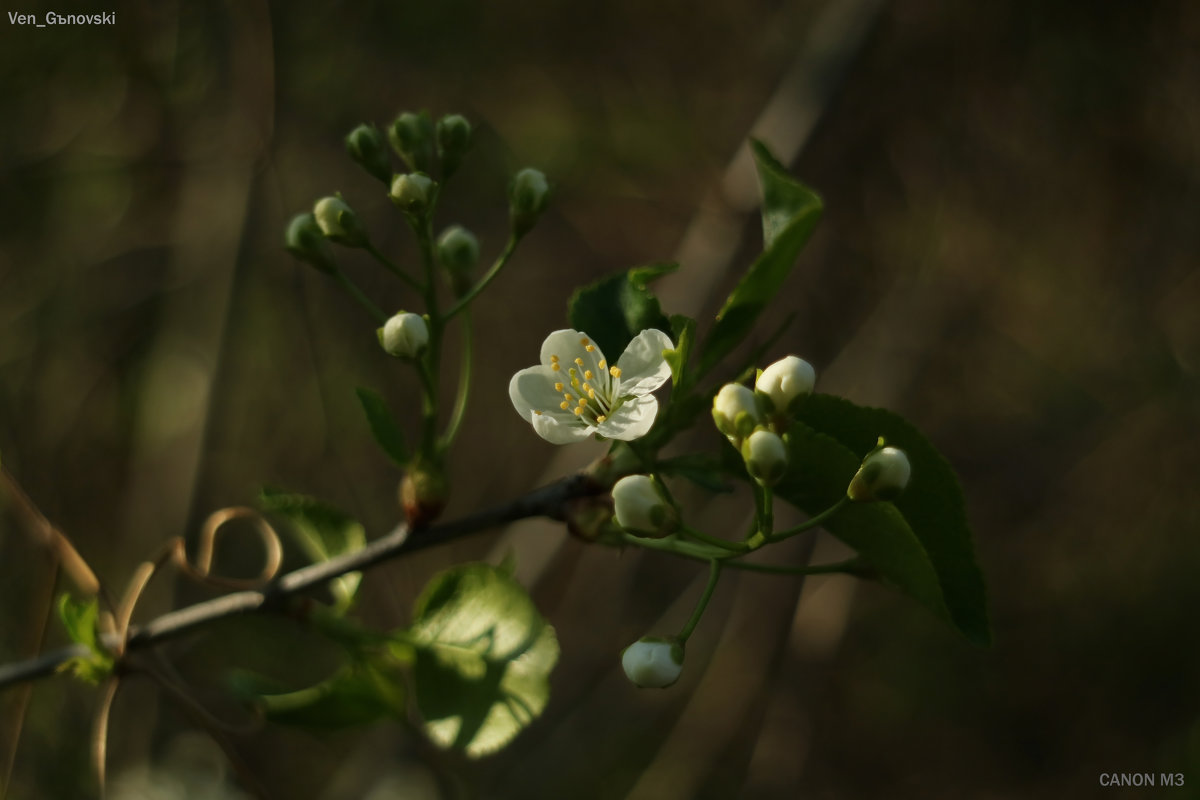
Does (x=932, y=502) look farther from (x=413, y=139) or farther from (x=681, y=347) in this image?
(x=413, y=139)

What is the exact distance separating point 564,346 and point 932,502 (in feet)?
1.39

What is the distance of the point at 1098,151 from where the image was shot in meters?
3.00

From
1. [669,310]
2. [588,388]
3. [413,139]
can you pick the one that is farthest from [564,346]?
[669,310]

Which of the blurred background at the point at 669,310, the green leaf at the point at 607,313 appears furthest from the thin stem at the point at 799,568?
the blurred background at the point at 669,310

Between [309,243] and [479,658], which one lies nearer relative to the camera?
[479,658]

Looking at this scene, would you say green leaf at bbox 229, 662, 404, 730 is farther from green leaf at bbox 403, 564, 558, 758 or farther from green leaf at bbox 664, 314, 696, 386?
green leaf at bbox 664, 314, 696, 386

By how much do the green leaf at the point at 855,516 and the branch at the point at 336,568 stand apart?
7.8 inches

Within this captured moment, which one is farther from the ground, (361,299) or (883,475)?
(883,475)

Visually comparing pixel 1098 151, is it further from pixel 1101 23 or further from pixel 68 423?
pixel 68 423

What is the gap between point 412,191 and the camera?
36.1 inches

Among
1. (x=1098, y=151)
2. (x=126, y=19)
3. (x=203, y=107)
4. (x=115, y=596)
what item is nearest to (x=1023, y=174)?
(x=1098, y=151)

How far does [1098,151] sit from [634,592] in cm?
215

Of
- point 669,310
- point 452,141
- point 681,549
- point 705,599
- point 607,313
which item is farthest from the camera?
point 669,310

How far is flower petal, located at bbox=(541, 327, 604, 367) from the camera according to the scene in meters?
1.02
